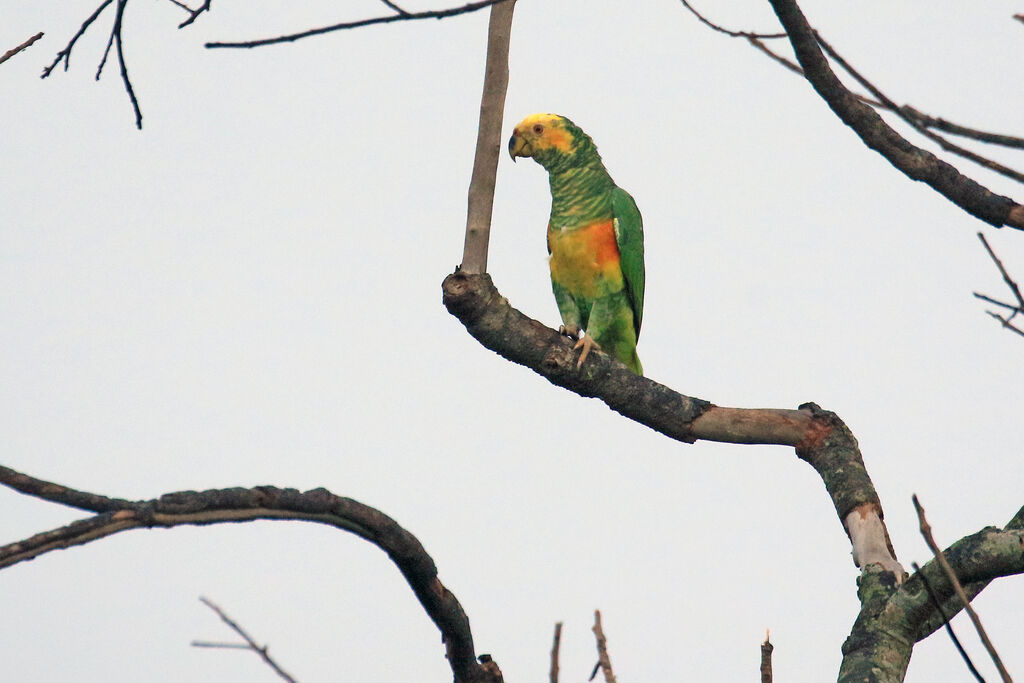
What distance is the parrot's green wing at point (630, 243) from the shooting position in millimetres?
6000

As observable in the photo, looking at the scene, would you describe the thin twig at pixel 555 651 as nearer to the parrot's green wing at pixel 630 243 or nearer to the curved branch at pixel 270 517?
the curved branch at pixel 270 517

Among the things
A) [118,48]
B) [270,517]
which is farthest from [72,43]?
[270,517]

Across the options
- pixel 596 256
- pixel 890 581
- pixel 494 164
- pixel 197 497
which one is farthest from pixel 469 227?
pixel 596 256

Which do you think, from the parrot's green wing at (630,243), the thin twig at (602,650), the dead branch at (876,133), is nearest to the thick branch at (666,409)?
the dead branch at (876,133)

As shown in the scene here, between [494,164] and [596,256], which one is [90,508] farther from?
[596,256]

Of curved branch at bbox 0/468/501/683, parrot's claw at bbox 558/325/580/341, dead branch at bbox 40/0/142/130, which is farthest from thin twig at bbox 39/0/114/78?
parrot's claw at bbox 558/325/580/341

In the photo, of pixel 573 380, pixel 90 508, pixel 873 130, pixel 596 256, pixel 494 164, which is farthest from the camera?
pixel 596 256

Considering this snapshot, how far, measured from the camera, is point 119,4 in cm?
311

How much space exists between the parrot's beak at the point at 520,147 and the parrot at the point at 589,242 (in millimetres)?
22

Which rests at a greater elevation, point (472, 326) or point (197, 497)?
point (472, 326)

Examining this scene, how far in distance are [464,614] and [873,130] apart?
1807 millimetres

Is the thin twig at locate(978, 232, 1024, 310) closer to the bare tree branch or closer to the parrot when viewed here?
the bare tree branch

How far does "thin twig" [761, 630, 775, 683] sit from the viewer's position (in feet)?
6.71

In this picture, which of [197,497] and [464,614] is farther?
[464,614]
